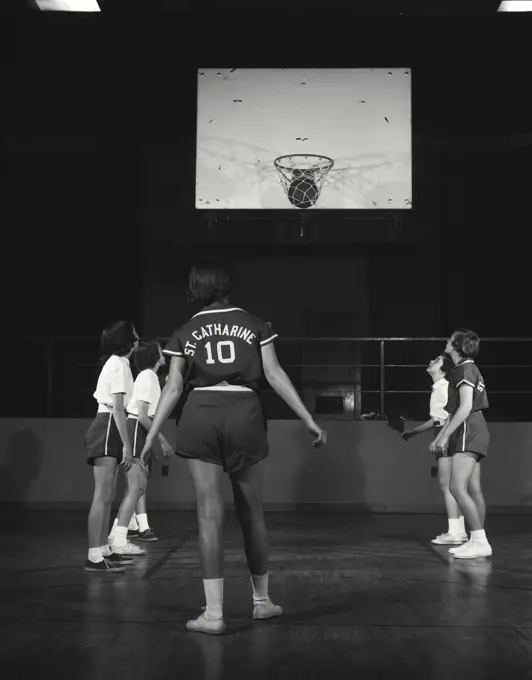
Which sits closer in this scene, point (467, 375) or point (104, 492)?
point (104, 492)

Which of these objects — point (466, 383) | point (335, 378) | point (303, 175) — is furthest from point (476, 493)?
point (335, 378)

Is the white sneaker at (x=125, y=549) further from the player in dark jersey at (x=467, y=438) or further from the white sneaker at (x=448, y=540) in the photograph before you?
the white sneaker at (x=448, y=540)

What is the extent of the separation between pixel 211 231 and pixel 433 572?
7255mm

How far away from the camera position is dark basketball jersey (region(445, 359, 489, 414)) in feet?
17.1

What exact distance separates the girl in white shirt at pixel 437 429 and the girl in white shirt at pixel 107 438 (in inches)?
94.8

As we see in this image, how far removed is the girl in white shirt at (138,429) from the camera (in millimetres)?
5195

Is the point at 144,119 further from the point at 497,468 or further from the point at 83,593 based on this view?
the point at 83,593

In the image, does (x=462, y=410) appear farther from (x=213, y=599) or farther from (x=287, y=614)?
(x=213, y=599)

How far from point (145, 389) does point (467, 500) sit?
2.29m

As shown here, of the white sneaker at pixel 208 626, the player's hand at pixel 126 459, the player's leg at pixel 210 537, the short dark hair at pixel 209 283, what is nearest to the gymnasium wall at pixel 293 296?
the player's hand at pixel 126 459

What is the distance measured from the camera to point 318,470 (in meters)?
8.22

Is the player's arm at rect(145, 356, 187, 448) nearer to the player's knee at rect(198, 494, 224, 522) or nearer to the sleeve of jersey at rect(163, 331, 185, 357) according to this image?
the sleeve of jersey at rect(163, 331, 185, 357)

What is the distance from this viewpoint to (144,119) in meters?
10.2

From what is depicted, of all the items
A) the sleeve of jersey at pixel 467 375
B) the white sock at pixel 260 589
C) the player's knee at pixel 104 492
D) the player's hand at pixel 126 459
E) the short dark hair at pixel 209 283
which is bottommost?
the white sock at pixel 260 589
